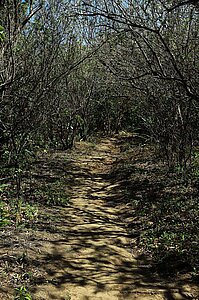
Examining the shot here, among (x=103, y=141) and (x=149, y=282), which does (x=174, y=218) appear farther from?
(x=103, y=141)

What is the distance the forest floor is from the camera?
4184mm

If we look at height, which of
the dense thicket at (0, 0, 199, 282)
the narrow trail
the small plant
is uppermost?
the dense thicket at (0, 0, 199, 282)

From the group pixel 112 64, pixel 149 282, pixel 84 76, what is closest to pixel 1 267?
pixel 149 282

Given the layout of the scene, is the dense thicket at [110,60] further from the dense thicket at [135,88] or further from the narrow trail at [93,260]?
the narrow trail at [93,260]

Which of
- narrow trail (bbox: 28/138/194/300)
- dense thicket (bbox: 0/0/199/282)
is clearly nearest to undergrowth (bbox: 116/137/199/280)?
dense thicket (bbox: 0/0/199/282)

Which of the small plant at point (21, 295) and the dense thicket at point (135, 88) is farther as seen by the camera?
the dense thicket at point (135, 88)

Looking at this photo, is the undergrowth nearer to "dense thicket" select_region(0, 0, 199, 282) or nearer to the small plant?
"dense thicket" select_region(0, 0, 199, 282)

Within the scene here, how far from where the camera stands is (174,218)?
21.0 feet

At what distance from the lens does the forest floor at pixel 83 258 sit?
13.7 feet

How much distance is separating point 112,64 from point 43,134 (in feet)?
15.5

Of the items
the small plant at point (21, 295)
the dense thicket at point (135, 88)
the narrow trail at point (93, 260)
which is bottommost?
the narrow trail at point (93, 260)

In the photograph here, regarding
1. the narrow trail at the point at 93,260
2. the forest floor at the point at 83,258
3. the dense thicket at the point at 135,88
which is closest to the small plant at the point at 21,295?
the forest floor at the point at 83,258

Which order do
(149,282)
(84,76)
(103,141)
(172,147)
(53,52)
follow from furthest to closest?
(103,141) → (84,76) → (172,147) → (53,52) → (149,282)

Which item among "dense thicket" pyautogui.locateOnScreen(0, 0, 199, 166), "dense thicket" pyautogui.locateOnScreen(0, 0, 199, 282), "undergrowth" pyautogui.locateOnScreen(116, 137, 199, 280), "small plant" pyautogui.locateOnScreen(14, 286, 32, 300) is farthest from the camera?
"dense thicket" pyautogui.locateOnScreen(0, 0, 199, 166)
